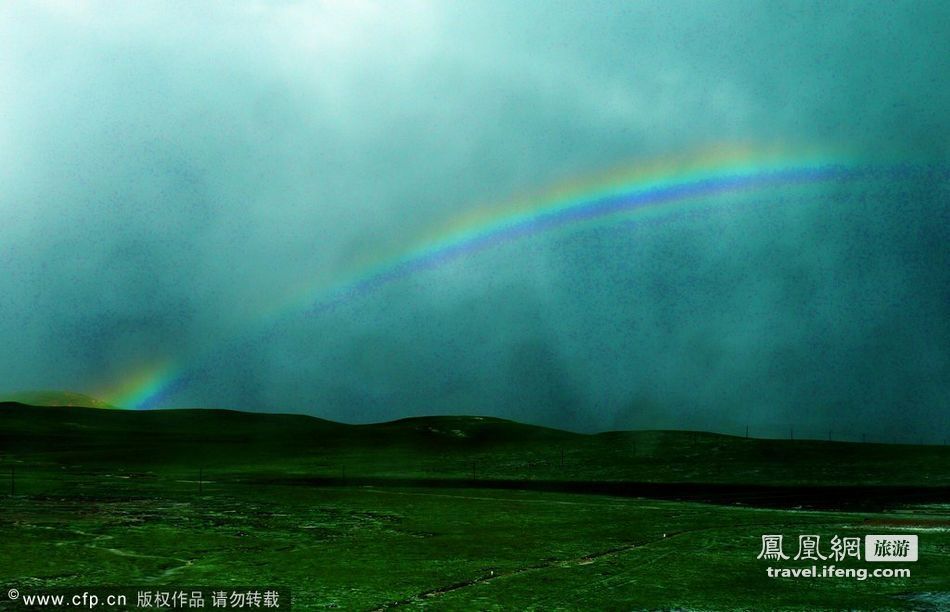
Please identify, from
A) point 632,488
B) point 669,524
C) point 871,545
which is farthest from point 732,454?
point 871,545

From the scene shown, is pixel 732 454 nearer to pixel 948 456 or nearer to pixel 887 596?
pixel 948 456

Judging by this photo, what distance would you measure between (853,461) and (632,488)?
49899mm

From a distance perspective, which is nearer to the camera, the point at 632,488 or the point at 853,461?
the point at 632,488

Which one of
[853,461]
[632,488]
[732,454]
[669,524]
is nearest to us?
[669,524]

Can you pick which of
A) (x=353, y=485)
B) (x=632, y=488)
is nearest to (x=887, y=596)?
(x=632, y=488)

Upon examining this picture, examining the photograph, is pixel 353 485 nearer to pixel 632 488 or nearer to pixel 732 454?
pixel 632 488

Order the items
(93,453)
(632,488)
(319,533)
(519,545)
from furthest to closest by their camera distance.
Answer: (93,453)
(632,488)
(319,533)
(519,545)

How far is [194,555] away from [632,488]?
63386 mm

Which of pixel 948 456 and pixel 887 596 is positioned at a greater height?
pixel 948 456

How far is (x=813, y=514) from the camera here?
62.6m

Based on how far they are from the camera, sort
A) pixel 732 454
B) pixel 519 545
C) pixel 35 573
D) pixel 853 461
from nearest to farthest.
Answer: pixel 35 573, pixel 519 545, pixel 853 461, pixel 732 454

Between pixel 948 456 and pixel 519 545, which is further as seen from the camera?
pixel 948 456

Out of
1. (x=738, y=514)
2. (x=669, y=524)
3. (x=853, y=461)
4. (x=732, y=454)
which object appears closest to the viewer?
(x=669, y=524)

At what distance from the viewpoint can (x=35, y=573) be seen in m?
33.8
